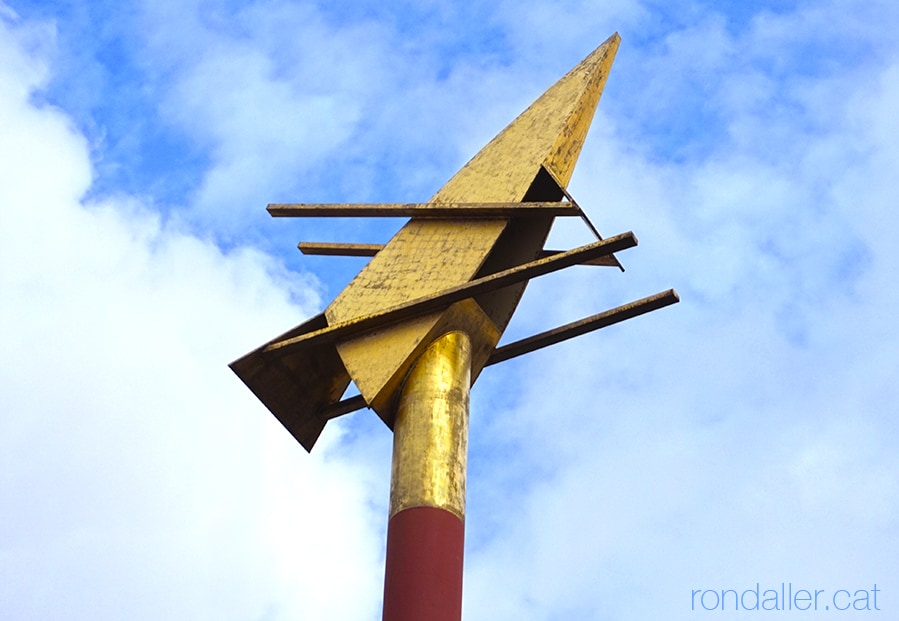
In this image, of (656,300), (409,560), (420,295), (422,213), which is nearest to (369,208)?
(422,213)

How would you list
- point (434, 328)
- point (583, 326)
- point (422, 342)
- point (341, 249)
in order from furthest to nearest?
1. point (341, 249)
2. point (583, 326)
3. point (434, 328)
4. point (422, 342)

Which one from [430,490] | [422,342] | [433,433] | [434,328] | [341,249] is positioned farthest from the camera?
[341,249]

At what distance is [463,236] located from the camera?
14.1 metres

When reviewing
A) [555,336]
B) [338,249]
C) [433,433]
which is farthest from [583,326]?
[338,249]

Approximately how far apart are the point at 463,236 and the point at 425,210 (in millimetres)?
606

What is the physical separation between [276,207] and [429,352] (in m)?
2.84

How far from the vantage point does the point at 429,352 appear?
13016mm

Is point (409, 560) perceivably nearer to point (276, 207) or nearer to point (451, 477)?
point (451, 477)

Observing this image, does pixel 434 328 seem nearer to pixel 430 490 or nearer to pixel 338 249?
pixel 430 490

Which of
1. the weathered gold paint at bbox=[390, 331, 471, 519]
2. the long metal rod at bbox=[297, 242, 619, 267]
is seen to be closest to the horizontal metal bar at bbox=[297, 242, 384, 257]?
the long metal rod at bbox=[297, 242, 619, 267]

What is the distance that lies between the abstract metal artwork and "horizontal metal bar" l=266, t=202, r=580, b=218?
0.01 meters

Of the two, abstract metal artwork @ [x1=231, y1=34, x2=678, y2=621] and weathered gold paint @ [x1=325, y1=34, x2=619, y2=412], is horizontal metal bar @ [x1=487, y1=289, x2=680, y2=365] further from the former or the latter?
weathered gold paint @ [x1=325, y1=34, x2=619, y2=412]

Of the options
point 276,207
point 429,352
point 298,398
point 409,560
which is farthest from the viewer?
point 276,207

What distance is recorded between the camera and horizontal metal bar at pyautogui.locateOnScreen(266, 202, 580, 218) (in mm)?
14000
